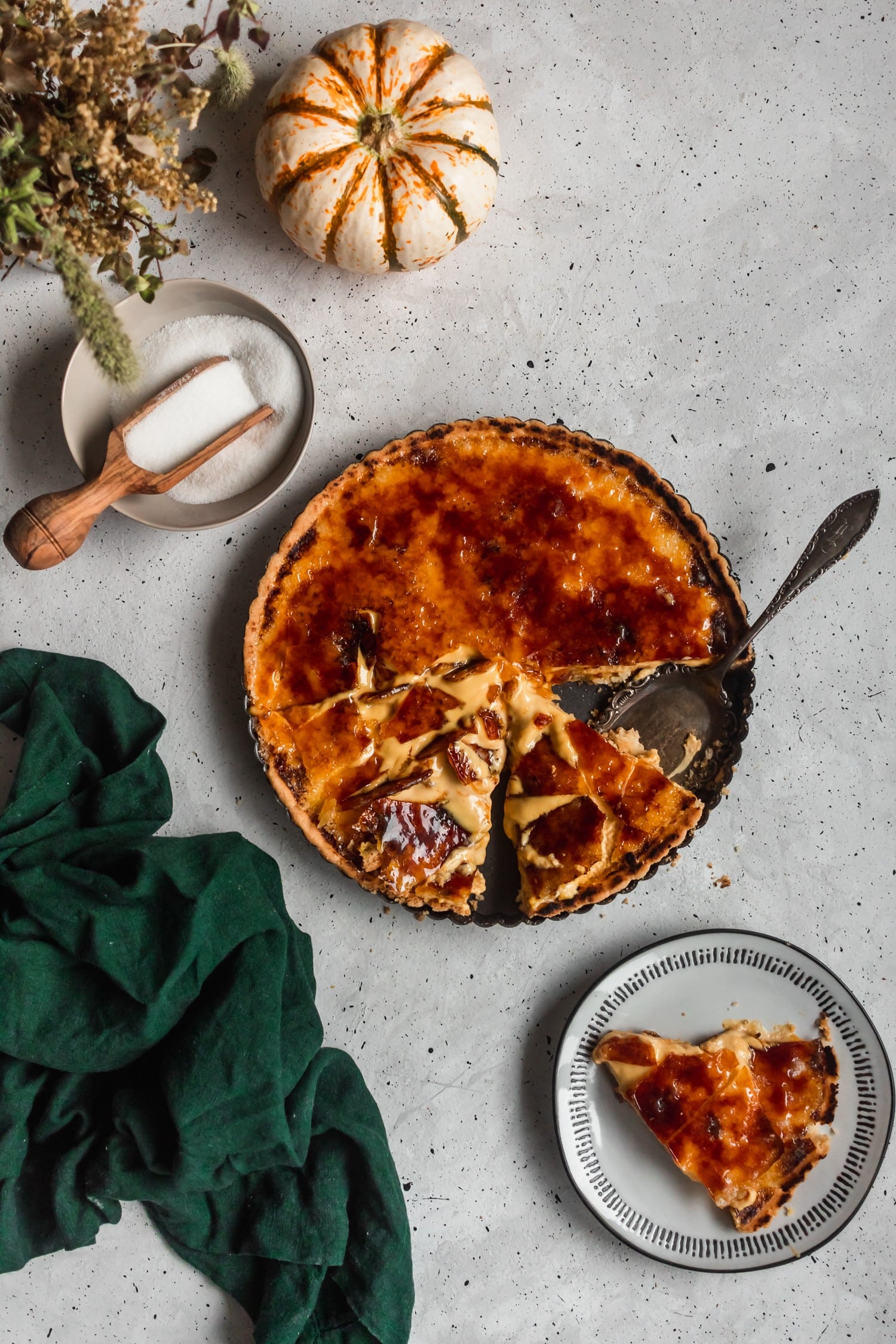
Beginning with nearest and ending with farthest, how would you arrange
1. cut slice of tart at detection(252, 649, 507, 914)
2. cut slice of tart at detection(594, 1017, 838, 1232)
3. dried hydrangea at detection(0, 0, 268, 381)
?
dried hydrangea at detection(0, 0, 268, 381)
cut slice of tart at detection(252, 649, 507, 914)
cut slice of tart at detection(594, 1017, 838, 1232)

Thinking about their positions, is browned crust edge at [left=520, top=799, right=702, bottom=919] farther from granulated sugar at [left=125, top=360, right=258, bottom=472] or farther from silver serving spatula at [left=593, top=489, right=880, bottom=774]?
granulated sugar at [left=125, top=360, right=258, bottom=472]

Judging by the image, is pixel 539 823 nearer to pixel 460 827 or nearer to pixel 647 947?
pixel 460 827

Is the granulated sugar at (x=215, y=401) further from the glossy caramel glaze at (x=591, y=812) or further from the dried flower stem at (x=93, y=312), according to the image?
the glossy caramel glaze at (x=591, y=812)

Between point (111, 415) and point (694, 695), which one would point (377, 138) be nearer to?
point (111, 415)

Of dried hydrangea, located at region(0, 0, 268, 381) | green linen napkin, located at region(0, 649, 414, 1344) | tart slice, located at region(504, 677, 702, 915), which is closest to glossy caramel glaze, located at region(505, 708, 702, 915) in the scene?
tart slice, located at region(504, 677, 702, 915)

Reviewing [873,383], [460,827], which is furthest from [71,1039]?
[873,383]

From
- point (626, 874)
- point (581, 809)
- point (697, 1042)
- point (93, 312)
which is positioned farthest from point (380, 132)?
point (697, 1042)

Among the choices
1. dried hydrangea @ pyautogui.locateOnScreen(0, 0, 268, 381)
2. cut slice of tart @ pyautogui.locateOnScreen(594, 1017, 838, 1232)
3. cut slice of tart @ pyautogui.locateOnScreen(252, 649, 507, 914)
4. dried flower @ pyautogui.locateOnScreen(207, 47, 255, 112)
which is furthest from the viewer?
cut slice of tart @ pyautogui.locateOnScreen(594, 1017, 838, 1232)
